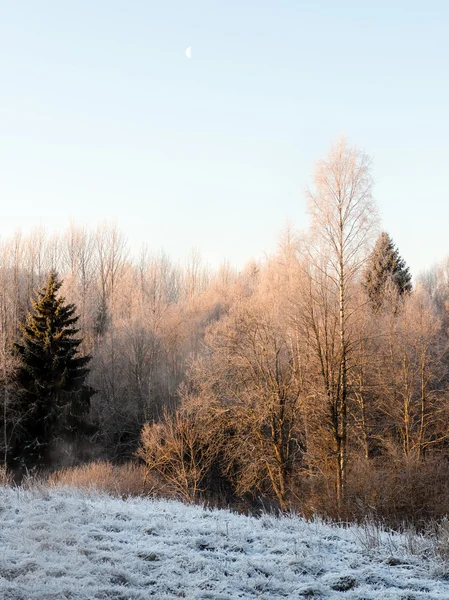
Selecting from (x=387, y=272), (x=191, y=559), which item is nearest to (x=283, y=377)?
(x=191, y=559)

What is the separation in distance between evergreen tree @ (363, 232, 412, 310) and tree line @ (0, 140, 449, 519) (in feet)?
0.51

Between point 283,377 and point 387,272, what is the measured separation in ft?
66.8

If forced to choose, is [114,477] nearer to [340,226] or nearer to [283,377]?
[283,377]

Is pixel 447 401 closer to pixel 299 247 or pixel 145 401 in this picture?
pixel 299 247

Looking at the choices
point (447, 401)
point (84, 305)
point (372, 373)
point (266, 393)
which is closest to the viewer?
point (266, 393)

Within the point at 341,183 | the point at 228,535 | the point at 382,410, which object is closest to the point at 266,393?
the point at 382,410

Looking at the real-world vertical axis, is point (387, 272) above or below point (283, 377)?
above

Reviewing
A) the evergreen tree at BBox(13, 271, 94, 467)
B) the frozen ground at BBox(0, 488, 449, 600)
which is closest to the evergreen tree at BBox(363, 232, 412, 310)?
the evergreen tree at BBox(13, 271, 94, 467)

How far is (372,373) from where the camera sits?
26.2m

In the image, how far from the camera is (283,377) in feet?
79.5

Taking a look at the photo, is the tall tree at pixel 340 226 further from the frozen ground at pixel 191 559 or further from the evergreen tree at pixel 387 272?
the evergreen tree at pixel 387 272

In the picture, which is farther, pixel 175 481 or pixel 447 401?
pixel 447 401

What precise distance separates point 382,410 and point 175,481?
34.1 feet

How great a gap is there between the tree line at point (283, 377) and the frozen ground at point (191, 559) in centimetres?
611
